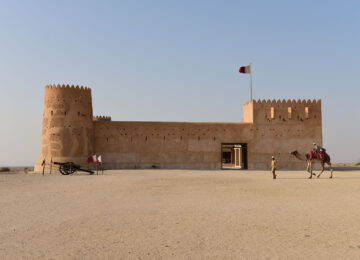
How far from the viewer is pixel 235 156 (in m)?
38.3

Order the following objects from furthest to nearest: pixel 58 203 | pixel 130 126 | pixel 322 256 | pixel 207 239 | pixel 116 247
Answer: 1. pixel 130 126
2. pixel 58 203
3. pixel 207 239
4. pixel 116 247
5. pixel 322 256

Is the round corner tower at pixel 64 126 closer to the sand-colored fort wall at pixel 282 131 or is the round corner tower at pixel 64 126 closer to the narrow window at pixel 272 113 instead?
the sand-colored fort wall at pixel 282 131

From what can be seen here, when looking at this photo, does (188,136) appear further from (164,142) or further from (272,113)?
(272,113)

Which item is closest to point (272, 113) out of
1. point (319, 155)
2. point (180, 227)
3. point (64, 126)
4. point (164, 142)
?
point (164, 142)

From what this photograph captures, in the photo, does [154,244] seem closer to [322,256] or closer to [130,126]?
[322,256]

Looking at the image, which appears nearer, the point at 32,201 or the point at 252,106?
the point at 32,201

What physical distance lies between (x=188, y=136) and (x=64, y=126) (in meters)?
9.14

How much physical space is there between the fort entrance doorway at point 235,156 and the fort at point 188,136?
2.13 ft

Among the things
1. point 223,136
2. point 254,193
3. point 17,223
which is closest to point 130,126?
point 223,136

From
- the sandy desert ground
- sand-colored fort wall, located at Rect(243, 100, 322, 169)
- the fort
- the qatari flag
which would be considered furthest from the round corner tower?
the sandy desert ground

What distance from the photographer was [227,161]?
154 feet

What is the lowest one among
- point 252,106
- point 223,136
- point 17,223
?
point 17,223

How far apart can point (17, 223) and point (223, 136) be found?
21689 mm

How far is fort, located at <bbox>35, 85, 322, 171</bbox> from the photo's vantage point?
82.6ft
